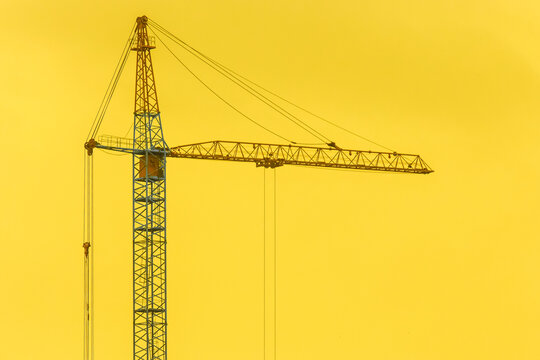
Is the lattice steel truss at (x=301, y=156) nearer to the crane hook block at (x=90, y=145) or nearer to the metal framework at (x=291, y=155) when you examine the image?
the metal framework at (x=291, y=155)

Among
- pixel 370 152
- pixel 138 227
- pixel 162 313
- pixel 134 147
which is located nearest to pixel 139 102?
pixel 134 147

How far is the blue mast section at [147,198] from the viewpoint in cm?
2569

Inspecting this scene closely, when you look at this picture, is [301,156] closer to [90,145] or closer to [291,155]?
[291,155]

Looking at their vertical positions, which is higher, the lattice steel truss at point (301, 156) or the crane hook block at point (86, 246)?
the lattice steel truss at point (301, 156)

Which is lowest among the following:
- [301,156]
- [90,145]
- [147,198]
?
[147,198]

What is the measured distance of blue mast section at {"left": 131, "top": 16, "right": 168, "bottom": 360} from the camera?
84.3ft

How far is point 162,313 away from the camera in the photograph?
26.2m

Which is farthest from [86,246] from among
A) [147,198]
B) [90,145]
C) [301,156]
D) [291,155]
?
[301,156]

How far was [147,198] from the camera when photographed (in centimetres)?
2567

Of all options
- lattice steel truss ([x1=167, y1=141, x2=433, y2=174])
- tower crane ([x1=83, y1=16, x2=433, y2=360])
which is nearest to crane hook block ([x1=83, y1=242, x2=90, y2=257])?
tower crane ([x1=83, y1=16, x2=433, y2=360])

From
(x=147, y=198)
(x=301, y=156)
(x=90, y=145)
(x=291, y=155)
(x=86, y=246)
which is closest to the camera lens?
(x=86, y=246)

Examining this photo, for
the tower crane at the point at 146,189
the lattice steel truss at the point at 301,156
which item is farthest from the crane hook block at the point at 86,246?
the lattice steel truss at the point at 301,156

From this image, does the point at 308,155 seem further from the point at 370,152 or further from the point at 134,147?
the point at 134,147

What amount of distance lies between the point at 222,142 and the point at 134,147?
3217 mm
